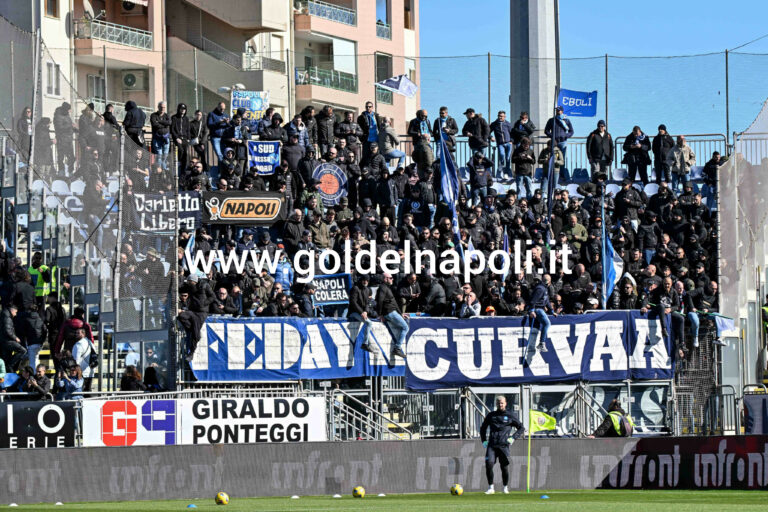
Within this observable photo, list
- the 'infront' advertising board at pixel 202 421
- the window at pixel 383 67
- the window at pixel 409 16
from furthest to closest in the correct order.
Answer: the window at pixel 409 16, the window at pixel 383 67, the 'infront' advertising board at pixel 202 421

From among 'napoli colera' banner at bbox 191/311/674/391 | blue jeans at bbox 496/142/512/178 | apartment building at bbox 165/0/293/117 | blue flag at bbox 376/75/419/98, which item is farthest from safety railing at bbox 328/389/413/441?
apartment building at bbox 165/0/293/117

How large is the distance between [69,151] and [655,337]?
1197 cm

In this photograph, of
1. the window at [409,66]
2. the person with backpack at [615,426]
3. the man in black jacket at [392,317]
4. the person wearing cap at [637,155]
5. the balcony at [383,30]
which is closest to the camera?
the person with backpack at [615,426]

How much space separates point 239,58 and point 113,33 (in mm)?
4790

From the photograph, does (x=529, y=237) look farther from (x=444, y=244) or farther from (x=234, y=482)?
(x=234, y=482)

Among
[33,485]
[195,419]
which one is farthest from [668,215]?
[33,485]

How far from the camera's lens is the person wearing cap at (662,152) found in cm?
3625

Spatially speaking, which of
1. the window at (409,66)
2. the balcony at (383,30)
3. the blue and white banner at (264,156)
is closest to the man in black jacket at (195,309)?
the blue and white banner at (264,156)

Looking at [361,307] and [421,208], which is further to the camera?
[421,208]

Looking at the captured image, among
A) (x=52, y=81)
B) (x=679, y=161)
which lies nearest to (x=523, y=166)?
(x=679, y=161)

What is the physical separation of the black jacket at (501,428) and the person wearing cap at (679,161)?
13629 mm

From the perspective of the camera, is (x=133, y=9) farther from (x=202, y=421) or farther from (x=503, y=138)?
(x=202, y=421)

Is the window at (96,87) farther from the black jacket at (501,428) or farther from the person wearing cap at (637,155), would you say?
the black jacket at (501,428)

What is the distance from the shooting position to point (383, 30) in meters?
71.4
